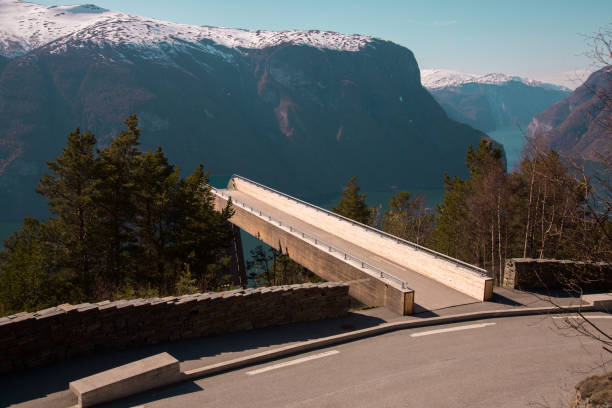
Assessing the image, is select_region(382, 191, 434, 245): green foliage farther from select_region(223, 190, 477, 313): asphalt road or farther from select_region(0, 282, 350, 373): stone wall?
select_region(0, 282, 350, 373): stone wall

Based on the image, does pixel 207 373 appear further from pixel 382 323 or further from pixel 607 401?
pixel 607 401

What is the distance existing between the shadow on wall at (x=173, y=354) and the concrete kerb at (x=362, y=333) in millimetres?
356

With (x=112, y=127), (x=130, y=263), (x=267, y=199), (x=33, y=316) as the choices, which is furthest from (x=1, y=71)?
(x=33, y=316)

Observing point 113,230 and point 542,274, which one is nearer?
point 542,274

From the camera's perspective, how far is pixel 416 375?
31.6ft

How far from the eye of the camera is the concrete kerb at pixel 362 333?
9602 mm

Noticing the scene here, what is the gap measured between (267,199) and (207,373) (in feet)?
111

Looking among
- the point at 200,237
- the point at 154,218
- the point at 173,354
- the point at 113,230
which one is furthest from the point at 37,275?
the point at 173,354

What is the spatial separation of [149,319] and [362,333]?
17.8ft

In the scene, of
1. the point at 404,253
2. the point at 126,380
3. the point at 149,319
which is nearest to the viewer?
the point at 126,380

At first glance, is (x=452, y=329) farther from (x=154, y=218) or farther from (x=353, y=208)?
(x=353, y=208)

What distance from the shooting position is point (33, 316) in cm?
964

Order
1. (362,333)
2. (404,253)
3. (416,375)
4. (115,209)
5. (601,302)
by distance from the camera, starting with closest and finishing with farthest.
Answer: (416,375)
(362,333)
(601,302)
(404,253)
(115,209)

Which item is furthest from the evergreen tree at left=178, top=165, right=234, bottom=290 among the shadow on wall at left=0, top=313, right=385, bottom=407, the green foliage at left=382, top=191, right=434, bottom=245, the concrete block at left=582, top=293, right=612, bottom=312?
the green foliage at left=382, top=191, right=434, bottom=245
